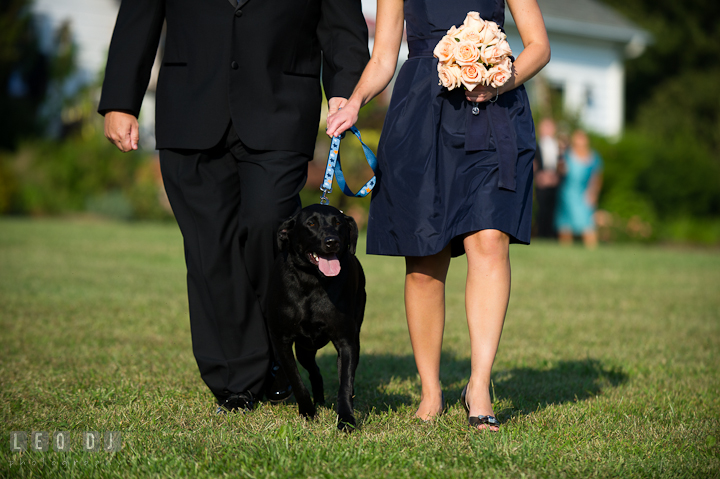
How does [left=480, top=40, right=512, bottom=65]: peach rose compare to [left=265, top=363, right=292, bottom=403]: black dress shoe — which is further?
[left=265, top=363, right=292, bottom=403]: black dress shoe

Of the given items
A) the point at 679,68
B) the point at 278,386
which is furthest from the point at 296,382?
the point at 679,68

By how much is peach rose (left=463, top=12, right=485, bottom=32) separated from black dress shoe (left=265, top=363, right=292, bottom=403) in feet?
6.22

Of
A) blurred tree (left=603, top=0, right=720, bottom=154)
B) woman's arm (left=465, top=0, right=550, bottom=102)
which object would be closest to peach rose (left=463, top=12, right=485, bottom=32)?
woman's arm (left=465, top=0, right=550, bottom=102)

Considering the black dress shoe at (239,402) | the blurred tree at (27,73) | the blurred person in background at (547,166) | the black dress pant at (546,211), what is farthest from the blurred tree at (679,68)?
the black dress shoe at (239,402)

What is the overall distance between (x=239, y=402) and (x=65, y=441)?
903 millimetres

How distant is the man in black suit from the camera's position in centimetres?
357

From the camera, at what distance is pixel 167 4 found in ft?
11.9

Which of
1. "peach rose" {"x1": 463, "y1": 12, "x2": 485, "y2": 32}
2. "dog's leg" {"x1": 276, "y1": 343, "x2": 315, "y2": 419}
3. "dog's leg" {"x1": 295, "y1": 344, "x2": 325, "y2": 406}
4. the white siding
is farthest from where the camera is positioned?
the white siding

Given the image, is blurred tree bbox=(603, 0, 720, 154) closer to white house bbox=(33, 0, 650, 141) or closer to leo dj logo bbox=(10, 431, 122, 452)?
white house bbox=(33, 0, 650, 141)

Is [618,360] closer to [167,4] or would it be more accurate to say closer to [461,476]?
[461,476]

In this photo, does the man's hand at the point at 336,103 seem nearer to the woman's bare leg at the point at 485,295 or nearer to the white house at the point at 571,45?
the woman's bare leg at the point at 485,295

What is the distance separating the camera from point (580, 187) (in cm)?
1511

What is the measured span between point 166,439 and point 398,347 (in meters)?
2.84

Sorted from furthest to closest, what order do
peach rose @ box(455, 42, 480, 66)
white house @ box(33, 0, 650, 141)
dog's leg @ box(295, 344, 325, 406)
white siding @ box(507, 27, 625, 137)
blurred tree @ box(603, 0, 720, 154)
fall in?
blurred tree @ box(603, 0, 720, 154)
white siding @ box(507, 27, 625, 137)
white house @ box(33, 0, 650, 141)
dog's leg @ box(295, 344, 325, 406)
peach rose @ box(455, 42, 480, 66)
